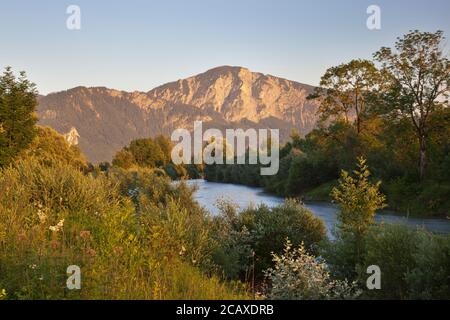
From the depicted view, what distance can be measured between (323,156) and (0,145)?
105 feet

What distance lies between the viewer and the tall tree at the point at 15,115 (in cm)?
3872

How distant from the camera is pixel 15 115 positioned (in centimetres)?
4041

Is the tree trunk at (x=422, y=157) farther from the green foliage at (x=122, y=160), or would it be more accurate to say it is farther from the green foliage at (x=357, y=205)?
the green foliage at (x=122, y=160)

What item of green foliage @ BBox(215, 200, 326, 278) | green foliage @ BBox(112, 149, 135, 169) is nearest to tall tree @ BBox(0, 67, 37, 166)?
green foliage @ BBox(215, 200, 326, 278)

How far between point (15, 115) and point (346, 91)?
A: 30422 mm

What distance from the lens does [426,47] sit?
4244 cm

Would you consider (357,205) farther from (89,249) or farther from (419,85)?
(419,85)

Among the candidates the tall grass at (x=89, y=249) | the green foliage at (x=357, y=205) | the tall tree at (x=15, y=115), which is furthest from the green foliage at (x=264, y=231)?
the tall tree at (x=15, y=115)

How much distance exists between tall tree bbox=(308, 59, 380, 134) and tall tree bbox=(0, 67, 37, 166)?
26290mm

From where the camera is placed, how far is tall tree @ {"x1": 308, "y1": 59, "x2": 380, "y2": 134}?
5106 cm

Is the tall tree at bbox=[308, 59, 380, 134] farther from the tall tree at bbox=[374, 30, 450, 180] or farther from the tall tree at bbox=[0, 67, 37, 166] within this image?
the tall tree at bbox=[0, 67, 37, 166]

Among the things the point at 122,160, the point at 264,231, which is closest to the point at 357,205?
the point at 264,231
